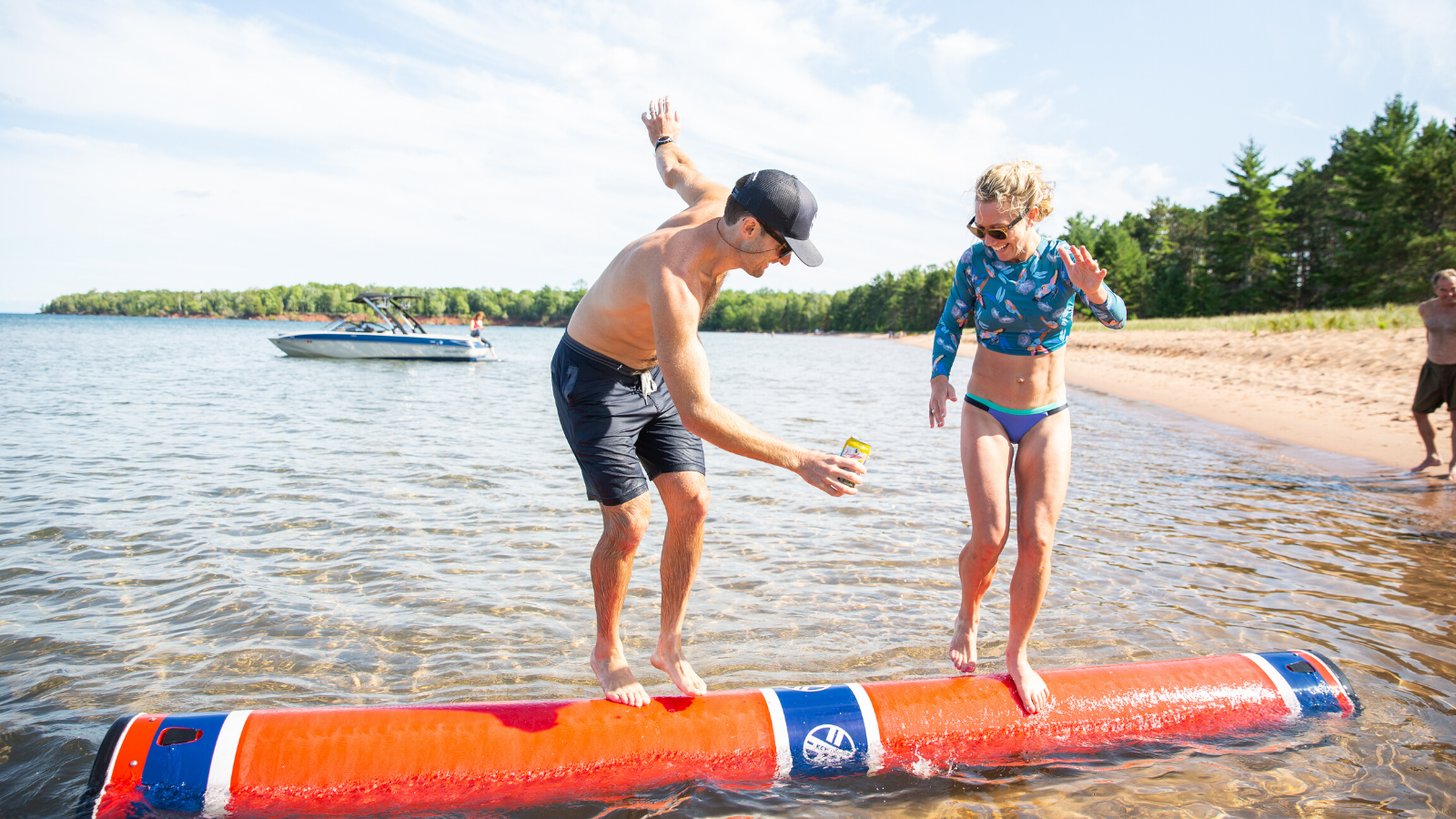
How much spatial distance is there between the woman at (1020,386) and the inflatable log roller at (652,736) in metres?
0.31

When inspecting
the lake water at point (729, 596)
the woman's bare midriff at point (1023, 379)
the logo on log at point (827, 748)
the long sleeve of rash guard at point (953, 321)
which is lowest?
the lake water at point (729, 596)

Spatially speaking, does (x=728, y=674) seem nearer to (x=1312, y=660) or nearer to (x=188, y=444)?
(x=1312, y=660)

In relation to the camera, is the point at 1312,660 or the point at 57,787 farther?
the point at 1312,660

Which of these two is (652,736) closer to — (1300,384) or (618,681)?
(618,681)

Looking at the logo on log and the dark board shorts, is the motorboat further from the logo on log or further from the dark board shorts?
the logo on log

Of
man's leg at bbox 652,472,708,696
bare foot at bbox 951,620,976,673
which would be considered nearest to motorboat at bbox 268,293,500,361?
man's leg at bbox 652,472,708,696

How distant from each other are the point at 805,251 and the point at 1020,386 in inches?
51.9

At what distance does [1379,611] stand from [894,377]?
94.7 feet

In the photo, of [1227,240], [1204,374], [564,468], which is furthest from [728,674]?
[1227,240]

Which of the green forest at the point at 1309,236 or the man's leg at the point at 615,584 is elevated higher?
the green forest at the point at 1309,236

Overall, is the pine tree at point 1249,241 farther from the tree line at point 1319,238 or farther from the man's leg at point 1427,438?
the man's leg at point 1427,438

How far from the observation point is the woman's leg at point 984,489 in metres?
3.79

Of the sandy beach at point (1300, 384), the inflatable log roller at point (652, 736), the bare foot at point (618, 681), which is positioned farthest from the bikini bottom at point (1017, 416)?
the sandy beach at point (1300, 384)

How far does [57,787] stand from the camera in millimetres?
3361
